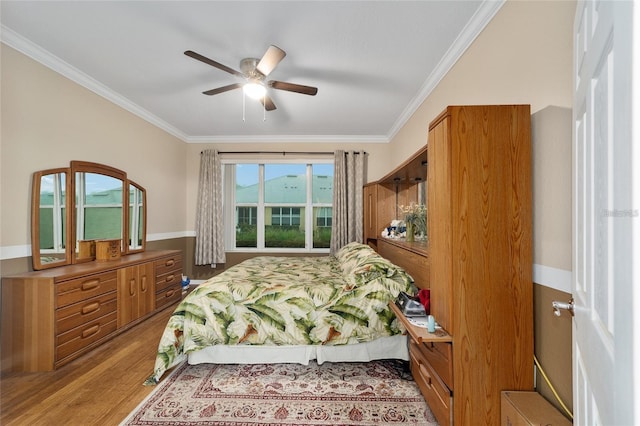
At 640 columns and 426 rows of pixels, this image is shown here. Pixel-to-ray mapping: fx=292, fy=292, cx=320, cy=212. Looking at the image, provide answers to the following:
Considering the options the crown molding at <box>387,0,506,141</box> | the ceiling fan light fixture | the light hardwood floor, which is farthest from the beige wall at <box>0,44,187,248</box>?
the crown molding at <box>387,0,506,141</box>

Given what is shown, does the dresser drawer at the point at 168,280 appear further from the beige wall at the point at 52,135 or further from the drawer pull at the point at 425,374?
the drawer pull at the point at 425,374

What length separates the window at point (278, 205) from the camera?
5.19 metres

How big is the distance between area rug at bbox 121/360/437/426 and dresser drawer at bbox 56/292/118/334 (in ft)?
3.17

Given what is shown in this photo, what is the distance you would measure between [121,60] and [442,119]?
283 cm

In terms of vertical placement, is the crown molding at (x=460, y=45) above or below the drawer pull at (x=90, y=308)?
above

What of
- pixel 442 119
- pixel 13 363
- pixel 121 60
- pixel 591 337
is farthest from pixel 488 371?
pixel 121 60

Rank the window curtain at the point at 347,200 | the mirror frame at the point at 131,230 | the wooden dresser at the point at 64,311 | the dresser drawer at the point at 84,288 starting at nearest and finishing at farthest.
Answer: the wooden dresser at the point at 64,311 → the dresser drawer at the point at 84,288 → the mirror frame at the point at 131,230 → the window curtain at the point at 347,200

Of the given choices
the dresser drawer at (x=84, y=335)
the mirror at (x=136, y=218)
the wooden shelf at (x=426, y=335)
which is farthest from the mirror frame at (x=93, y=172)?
the wooden shelf at (x=426, y=335)

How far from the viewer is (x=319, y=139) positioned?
4.93 meters

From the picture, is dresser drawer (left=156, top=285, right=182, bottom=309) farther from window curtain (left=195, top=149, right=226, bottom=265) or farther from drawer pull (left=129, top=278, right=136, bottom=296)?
window curtain (left=195, top=149, right=226, bottom=265)

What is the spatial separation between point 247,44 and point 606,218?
99.7 inches

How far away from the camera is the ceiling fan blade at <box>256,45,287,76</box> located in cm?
206

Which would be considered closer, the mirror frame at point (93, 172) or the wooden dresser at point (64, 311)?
the wooden dresser at point (64, 311)

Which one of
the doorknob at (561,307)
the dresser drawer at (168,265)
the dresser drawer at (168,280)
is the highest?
A: the doorknob at (561,307)
